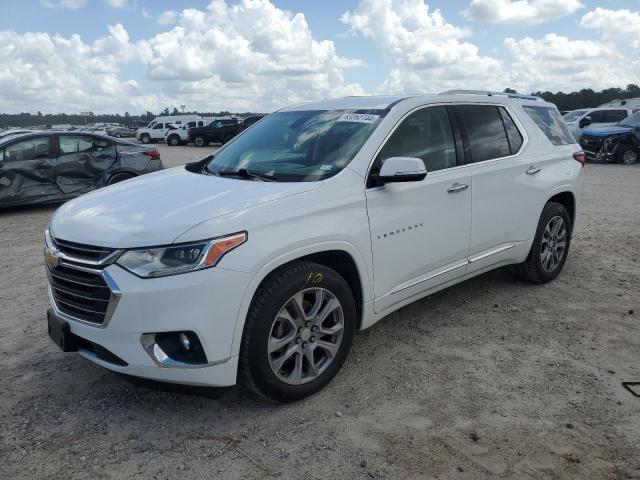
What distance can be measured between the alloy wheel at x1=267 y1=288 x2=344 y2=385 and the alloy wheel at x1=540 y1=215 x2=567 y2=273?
2.68m

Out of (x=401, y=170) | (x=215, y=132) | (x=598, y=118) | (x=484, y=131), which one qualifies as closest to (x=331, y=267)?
(x=401, y=170)

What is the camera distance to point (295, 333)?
3229 millimetres

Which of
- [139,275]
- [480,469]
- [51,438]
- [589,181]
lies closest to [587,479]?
[480,469]

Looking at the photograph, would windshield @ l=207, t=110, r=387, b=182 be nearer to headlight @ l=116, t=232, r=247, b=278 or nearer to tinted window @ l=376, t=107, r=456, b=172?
tinted window @ l=376, t=107, r=456, b=172

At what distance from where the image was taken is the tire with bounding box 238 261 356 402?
9.83 ft

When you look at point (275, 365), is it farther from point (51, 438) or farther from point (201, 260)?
point (51, 438)

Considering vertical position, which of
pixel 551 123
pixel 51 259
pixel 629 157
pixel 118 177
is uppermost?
pixel 551 123

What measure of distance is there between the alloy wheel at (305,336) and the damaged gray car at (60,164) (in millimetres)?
7910

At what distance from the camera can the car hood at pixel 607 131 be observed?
57.9ft

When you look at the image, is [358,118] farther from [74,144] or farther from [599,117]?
[599,117]

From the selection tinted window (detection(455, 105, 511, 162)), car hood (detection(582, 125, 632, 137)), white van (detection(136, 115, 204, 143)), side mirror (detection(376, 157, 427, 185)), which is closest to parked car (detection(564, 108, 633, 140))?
car hood (detection(582, 125, 632, 137))

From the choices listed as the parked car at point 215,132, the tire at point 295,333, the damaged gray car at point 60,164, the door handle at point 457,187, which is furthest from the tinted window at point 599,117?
the tire at point 295,333

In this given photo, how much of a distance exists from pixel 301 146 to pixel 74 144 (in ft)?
25.3

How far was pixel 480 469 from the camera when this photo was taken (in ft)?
8.81
